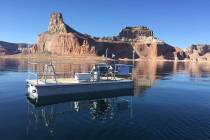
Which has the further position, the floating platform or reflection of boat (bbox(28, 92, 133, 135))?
the floating platform

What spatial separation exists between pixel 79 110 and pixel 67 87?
835cm

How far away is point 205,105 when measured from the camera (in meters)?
38.2

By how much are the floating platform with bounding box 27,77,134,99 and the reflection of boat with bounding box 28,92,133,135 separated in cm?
223

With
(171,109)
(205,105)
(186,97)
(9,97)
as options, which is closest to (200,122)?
(171,109)

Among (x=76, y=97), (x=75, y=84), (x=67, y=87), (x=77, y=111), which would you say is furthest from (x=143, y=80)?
(x=77, y=111)

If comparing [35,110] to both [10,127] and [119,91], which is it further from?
[119,91]

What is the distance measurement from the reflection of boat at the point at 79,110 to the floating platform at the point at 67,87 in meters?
2.23

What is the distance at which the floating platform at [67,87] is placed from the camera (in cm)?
3775

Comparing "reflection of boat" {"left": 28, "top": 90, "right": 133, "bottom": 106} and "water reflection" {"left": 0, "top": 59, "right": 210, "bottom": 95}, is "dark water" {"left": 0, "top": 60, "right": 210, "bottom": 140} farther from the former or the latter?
"water reflection" {"left": 0, "top": 59, "right": 210, "bottom": 95}

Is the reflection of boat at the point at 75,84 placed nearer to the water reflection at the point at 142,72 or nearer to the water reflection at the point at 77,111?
the water reflection at the point at 142,72

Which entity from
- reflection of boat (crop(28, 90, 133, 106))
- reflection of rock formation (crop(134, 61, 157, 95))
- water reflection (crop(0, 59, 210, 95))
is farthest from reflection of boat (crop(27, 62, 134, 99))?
reflection of rock formation (crop(134, 61, 157, 95))

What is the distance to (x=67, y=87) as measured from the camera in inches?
1567

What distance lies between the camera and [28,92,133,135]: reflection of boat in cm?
2709

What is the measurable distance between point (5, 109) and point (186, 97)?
2706 cm
